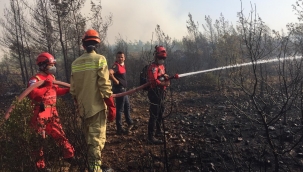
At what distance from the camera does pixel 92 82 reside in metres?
3.42

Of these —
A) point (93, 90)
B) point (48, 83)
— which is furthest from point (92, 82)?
point (48, 83)

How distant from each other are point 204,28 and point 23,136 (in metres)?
34.4

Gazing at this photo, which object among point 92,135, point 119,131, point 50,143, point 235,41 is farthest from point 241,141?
point 235,41

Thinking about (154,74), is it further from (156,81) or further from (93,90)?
(93,90)

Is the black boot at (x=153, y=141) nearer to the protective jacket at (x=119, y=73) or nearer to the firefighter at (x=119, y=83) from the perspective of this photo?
the firefighter at (x=119, y=83)

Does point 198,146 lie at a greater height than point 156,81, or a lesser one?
lesser

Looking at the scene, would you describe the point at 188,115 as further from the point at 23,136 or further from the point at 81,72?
the point at 23,136

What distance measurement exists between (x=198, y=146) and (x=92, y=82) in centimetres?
250

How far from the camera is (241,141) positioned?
5492mm

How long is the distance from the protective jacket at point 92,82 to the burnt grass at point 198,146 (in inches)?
21.7

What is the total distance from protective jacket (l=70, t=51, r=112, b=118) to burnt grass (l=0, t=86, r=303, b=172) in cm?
55

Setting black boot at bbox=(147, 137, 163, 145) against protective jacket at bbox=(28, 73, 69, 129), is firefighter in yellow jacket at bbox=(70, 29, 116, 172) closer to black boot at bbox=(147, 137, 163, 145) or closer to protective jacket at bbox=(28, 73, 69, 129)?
protective jacket at bbox=(28, 73, 69, 129)

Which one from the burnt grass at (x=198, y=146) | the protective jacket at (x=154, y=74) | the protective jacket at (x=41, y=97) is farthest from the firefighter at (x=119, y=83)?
the protective jacket at (x=41, y=97)

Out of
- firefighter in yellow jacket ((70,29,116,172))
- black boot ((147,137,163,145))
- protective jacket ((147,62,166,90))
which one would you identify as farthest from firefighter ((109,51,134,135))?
firefighter in yellow jacket ((70,29,116,172))
